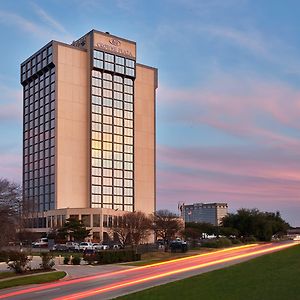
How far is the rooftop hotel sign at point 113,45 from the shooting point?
161288mm

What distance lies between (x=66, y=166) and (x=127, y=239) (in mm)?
70990

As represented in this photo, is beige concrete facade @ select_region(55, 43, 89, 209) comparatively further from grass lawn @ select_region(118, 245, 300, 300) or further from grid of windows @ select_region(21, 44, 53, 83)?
grass lawn @ select_region(118, 245, 300, 300)

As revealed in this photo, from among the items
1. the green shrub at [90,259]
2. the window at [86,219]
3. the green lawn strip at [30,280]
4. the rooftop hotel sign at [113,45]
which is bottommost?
the green shrub at [90,259]

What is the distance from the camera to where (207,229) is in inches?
6019

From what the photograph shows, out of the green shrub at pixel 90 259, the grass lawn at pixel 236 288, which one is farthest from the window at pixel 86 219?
the grass lawn at pixel 236 288

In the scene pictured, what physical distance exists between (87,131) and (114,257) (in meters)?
109

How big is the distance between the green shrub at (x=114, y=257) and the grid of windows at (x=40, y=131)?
3960 inches

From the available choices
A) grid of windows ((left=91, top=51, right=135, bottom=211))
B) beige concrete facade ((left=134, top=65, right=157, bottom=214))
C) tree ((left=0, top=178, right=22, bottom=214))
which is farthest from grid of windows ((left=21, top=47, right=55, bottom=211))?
tree ((left=0, top=178, right=22, bottom=214))

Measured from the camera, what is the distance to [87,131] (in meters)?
160

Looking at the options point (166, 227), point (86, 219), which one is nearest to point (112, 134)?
point (86, 219)

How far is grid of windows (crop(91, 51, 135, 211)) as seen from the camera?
6294 inches

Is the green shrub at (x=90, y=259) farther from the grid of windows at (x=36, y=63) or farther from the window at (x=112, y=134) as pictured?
the grid of windows at (x=36, y=63)

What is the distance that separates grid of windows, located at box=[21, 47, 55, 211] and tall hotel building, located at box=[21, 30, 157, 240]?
0.29m

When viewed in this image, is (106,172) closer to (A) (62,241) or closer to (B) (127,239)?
(A) (62,241)
